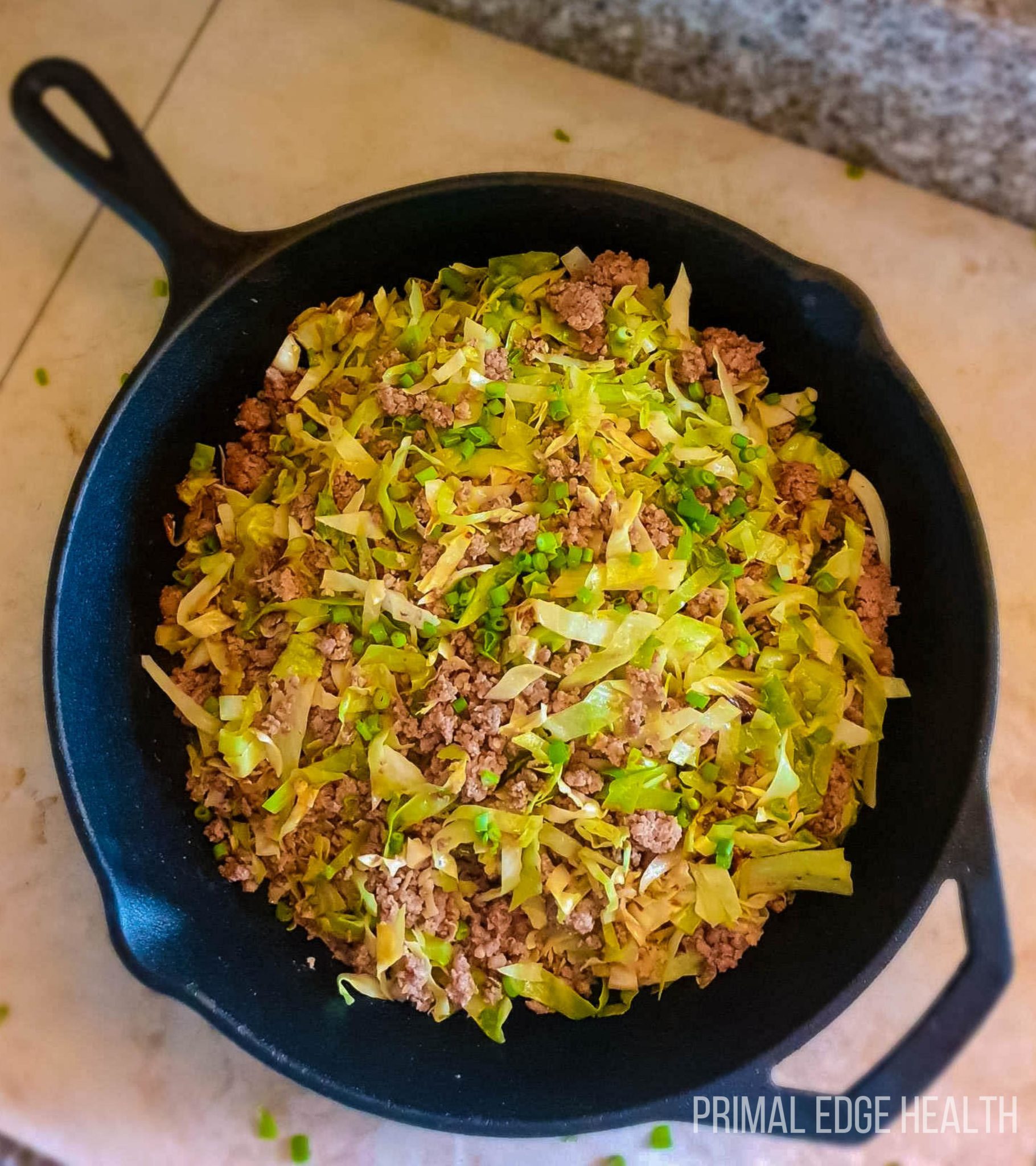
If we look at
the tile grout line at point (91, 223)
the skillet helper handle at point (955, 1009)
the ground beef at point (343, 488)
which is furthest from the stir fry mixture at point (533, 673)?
the tile grout line at point (91, 223)

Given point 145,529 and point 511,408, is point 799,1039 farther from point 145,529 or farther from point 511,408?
point 145,529

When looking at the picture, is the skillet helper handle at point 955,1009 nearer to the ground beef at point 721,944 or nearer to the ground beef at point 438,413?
the ground beef at point 721,944

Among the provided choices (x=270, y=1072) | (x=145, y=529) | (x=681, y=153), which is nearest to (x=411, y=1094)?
(x=270, y=1072)

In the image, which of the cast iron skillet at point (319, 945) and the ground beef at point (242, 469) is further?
the ground beef at point (242, 469)

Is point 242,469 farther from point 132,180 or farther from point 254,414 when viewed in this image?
point 132,180

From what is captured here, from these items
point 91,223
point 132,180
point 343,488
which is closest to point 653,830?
point 343,488

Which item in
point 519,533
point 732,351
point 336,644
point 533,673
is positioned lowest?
point 336,644

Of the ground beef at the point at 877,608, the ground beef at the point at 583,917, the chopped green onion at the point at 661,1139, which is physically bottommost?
the chopped green onion at the point at 661,1139
